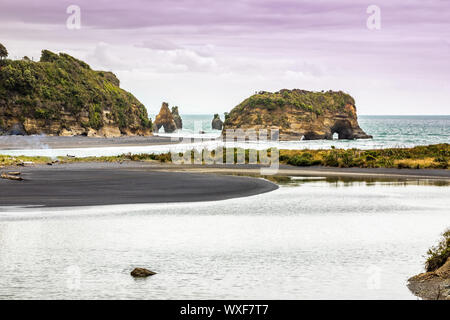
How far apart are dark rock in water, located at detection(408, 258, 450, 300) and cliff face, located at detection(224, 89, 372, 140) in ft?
482

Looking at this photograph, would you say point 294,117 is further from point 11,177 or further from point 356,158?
point 11,177

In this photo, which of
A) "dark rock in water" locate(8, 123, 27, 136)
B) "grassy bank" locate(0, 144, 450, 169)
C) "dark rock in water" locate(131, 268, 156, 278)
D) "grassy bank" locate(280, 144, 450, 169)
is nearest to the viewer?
"dark rock in water" locate(131, 268, 156, 278)

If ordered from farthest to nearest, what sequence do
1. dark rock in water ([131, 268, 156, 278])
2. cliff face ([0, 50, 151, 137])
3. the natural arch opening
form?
the natural arch opening
cliff face ([0, 50, 151, 137])
dark rock in water ([131, 268, 156, 278])

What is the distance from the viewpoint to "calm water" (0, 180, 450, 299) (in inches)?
670

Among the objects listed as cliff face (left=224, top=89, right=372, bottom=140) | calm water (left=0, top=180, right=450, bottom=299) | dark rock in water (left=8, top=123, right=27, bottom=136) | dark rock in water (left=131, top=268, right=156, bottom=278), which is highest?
cliff face (left=224, top=89, right=372, bottom=140)

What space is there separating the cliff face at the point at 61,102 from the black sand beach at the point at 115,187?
327ft

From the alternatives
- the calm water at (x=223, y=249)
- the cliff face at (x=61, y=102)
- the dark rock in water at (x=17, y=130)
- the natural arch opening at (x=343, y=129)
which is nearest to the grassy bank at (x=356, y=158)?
the calm water at (x=223, y=249)

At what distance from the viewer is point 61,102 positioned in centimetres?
16038

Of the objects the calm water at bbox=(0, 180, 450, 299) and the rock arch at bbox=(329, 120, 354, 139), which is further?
the rock arch at bbox=(329, 120, 354, 139)

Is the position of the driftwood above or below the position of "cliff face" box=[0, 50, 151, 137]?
below

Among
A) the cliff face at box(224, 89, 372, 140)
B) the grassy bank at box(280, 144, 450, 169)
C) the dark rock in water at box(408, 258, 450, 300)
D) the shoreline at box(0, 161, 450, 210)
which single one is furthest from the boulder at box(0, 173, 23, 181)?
the cliff face at box(224, 89, 372, 140)

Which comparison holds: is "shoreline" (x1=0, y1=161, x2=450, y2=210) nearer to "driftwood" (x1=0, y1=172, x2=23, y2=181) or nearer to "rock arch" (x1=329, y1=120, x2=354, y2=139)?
"driftwood" (x1=0, y1=172, x2=23, y2=181)

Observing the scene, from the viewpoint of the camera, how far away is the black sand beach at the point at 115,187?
3612cm
